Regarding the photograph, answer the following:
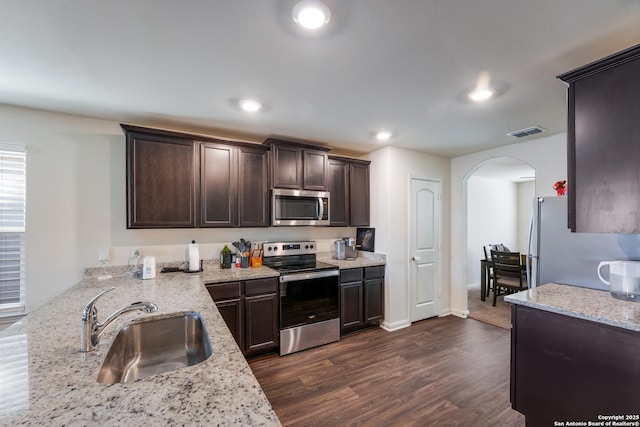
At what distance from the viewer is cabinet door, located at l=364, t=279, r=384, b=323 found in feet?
11.6

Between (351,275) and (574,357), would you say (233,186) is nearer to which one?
(351,275)

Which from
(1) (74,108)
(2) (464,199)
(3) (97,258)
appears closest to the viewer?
(1) (74,108)

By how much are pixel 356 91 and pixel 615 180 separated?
1.75m

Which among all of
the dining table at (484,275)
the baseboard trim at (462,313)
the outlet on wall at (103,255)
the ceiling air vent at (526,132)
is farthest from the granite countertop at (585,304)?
the outlet on wall at (103,255)

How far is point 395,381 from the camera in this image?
2.48m

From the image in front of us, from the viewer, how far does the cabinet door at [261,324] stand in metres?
2.75

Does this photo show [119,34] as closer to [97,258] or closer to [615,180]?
[97,258]

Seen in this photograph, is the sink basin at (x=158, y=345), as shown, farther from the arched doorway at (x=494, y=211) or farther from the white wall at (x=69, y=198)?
the arched doorway at (x=494, y=211)

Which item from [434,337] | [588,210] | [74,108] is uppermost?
[74,108]

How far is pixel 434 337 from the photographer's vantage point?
134 inches

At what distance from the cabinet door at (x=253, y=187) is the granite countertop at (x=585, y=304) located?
247cm

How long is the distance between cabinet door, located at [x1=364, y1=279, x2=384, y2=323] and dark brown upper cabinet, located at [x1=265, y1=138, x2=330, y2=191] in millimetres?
1439

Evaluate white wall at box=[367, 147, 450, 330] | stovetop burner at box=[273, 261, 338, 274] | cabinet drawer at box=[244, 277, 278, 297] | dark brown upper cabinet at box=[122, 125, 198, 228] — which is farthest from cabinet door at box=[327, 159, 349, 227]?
dark brown upper cabinet at box=[122, 125, 198, 228]

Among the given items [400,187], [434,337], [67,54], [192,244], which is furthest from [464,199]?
[67,54]
